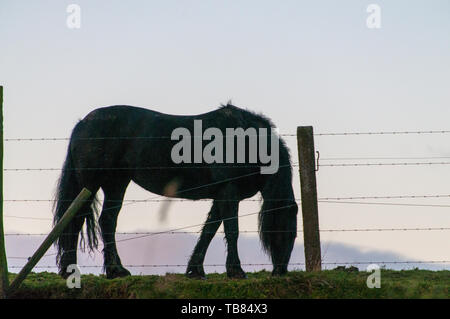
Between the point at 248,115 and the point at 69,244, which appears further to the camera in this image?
the point at 248,115

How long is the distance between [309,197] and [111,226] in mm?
3271

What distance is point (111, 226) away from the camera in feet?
34.9

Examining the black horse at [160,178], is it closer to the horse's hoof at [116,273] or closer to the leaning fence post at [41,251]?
the horse's hoof at [116,273]

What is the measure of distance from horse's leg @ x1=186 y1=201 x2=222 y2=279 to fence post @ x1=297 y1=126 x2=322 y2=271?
5.93 ft

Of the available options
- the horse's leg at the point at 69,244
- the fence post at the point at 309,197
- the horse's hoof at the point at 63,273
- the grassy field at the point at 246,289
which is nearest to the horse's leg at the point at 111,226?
the horse's leg at the point at 69,244

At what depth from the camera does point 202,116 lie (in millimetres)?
11172

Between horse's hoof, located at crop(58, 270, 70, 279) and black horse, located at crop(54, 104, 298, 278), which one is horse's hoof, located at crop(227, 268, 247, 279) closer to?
black horse, located at crop(54, 104, 298, 278)

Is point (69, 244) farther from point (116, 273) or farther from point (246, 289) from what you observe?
point (246, 289)

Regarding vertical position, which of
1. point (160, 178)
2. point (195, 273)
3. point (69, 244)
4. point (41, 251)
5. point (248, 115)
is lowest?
point (195, 273)

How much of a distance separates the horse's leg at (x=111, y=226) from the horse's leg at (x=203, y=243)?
3.49 ft

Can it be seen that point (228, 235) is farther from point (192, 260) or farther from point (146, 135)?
point (146, 135)

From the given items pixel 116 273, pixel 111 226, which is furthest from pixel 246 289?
pixel 111 226
